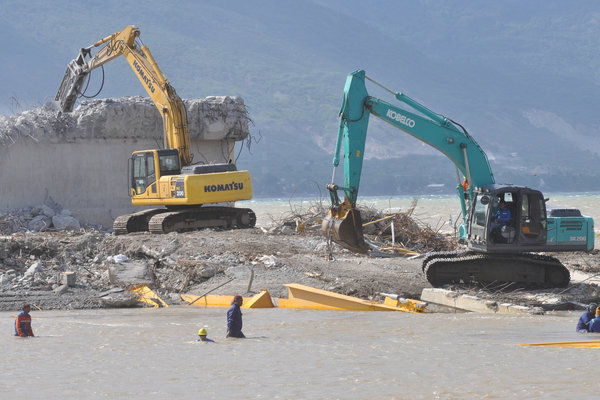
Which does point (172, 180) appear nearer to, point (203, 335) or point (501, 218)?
point (501, 218)

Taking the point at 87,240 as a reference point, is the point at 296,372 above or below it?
below

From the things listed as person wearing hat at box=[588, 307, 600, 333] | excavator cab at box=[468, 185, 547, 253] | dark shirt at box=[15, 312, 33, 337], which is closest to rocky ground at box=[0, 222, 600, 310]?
excavator cab at box=[468, 185, 547, 253]

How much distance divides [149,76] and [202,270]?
8.84 m

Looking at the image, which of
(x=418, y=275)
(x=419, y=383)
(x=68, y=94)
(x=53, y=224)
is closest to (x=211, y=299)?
(x=418, y=275)

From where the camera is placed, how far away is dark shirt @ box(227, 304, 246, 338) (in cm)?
1261

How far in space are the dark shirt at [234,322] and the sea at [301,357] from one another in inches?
8.6

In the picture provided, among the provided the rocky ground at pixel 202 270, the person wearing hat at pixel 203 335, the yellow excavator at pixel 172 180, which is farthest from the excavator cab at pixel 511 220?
the yellow excavator at pixel 172 180

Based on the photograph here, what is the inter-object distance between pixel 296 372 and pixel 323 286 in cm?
663

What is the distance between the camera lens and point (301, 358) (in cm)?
1109

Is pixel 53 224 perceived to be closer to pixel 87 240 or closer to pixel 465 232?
pixel 87 240

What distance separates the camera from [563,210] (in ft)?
58.1

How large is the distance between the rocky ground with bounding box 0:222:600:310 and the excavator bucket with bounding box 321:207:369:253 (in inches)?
23.0

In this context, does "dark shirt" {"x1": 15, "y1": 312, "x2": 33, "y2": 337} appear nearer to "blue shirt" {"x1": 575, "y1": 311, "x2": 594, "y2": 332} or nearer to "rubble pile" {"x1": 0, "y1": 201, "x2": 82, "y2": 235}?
"blue shirt" {"x1": 575, "y1": 311, "x2": 594, "y2": 332}

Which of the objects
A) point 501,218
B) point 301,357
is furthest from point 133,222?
point 301,357
